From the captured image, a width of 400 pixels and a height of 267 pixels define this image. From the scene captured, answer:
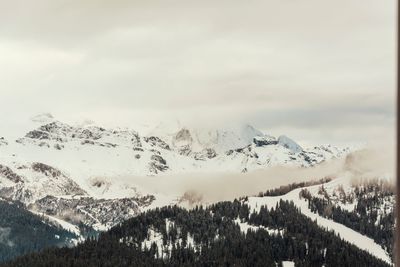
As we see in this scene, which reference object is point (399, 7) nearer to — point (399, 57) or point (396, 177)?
point (399, 57)

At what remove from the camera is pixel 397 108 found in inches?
207

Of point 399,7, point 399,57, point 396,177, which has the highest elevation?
point 399,7

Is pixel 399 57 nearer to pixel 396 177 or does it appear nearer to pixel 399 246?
pixel 396 177

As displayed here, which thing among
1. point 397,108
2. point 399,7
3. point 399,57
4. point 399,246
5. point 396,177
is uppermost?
point 399,7

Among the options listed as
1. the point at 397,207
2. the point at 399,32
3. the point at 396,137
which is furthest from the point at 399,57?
the point at 397,207

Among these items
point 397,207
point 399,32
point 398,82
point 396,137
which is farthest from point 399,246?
point 399,32

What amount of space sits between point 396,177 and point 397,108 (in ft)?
1.59

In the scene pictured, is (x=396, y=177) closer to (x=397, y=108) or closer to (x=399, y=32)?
(x=397, y=108)

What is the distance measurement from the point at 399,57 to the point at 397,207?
3.38 ft

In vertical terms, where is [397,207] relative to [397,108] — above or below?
below

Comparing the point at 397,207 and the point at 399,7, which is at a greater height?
the point at 399,7

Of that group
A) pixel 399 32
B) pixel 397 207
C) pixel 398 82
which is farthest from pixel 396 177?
pixel 399 32

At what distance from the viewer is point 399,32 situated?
5.21 m

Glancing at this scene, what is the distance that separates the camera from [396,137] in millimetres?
5383
